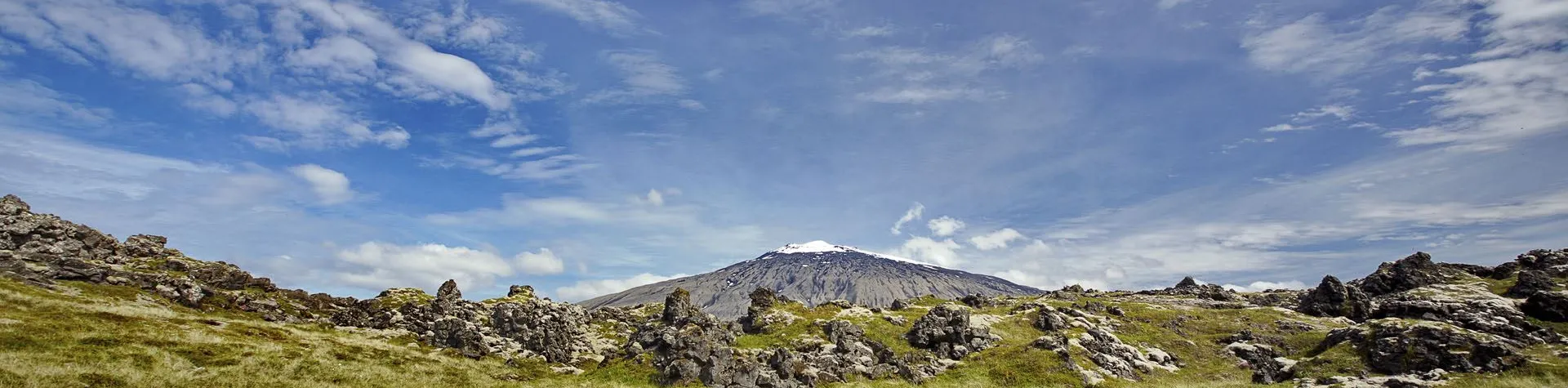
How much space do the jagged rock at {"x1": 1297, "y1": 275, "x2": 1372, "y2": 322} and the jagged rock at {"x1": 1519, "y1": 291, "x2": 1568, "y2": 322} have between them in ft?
88.0

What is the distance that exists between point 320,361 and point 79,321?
18811 mm

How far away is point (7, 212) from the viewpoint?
73.7 meters

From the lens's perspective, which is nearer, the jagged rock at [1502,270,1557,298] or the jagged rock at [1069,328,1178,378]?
the jagged rock at [1502,270,1557,298]

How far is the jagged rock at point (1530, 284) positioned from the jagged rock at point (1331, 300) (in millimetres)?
17500

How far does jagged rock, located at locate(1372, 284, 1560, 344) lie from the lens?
5309 cm

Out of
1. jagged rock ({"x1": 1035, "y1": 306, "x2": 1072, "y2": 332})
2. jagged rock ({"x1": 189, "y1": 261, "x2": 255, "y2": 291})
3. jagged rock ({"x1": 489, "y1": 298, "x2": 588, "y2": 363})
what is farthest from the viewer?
jagged rock ({"x1": 1035, "y1": 306, "x2": 1072, "y2": 332})

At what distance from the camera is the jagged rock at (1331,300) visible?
88562mm

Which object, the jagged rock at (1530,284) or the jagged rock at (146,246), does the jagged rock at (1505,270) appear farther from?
the jagged rock at (146,246)

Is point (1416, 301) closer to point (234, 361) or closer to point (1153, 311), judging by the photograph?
point (1153, 311)

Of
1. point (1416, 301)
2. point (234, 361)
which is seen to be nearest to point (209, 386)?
point (234, 361)

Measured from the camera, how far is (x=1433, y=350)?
46.3m

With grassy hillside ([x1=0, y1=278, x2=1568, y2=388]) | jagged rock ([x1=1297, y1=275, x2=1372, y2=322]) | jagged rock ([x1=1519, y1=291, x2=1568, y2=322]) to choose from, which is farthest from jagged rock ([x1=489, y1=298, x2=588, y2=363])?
jagged rock ([x1=1297, y1=275, x2=1372, y2=322])

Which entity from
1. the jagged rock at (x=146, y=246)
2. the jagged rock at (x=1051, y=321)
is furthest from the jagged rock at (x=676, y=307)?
the jagged rock at (x=146, y=246)

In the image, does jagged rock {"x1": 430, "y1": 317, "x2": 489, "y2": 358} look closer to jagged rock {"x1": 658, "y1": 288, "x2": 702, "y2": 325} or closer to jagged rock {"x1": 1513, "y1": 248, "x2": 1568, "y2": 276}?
jagged rock {"x1": 658, "y1": 288, "x2": 702, "y2": 325}
